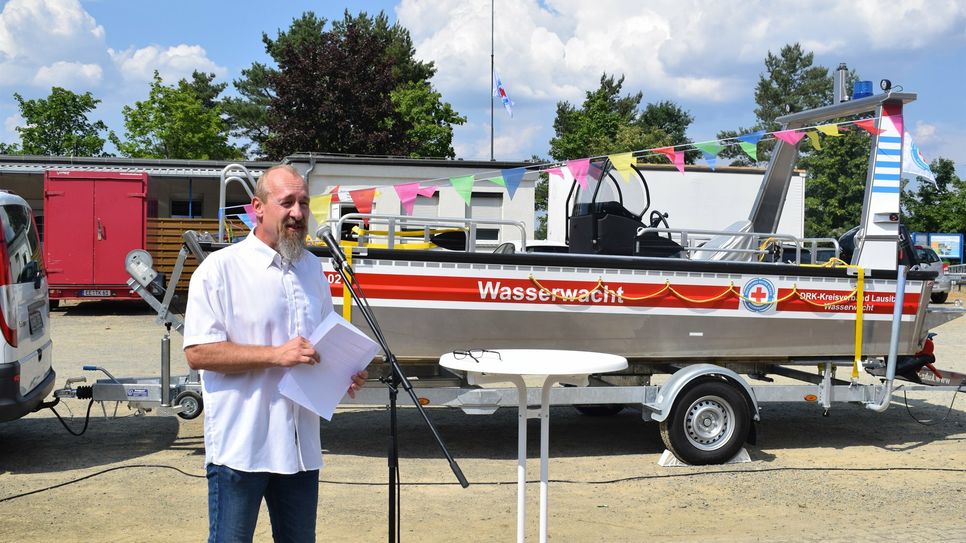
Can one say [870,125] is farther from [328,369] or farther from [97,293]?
[97,293]

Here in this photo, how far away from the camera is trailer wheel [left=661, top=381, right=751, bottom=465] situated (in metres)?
7.12

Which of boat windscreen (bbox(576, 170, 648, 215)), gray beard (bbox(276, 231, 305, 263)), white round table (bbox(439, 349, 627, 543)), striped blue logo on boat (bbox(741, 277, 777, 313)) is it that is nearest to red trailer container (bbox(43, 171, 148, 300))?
boat windscreen (bbox(576, 170, 648, 215))

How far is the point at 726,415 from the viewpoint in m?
7.28

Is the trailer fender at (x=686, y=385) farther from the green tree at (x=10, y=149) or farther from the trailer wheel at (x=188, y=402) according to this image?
the green tree at (x=10, y=149)

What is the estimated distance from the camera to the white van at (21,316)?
251 inches

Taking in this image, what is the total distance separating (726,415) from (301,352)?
5.04m

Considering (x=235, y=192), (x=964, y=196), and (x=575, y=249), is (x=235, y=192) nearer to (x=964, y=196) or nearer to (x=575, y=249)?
(x=575, y=249)

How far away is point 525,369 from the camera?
4.05 m

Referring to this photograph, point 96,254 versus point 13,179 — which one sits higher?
point 13,179

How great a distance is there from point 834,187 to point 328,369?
4151cm

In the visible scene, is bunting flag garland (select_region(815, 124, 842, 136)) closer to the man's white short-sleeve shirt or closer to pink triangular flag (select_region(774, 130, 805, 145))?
pink triangular flag (select_region(774, 130, 805, 145))

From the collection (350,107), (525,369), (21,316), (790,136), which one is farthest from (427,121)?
(525,369)

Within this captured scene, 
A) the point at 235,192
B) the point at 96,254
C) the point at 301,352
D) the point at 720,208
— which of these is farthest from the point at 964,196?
the point at 301,352

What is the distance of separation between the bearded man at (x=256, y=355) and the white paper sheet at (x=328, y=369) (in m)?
0.04
